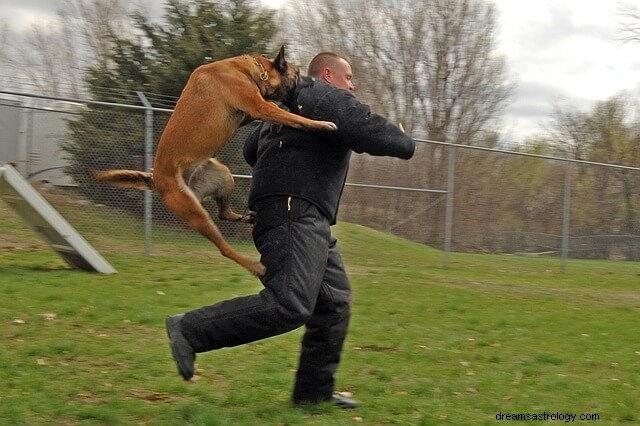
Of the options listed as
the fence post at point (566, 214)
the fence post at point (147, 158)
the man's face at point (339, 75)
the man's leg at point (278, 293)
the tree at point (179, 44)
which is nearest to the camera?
the man's leg at point (278, 293)

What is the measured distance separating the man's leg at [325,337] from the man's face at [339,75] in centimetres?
84

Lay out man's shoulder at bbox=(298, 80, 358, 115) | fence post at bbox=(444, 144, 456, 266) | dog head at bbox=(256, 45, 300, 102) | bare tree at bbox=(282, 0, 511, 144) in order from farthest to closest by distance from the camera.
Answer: bare tree at bbox=(282, 0, 511, 144) → fence post at bbox=(444, 144, 456, 266) → dog head at bbox=(256, 45, 300, 102) → man's shoulder at bbox=(298, 80, 358, 115)

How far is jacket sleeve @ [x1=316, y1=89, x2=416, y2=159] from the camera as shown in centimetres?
370

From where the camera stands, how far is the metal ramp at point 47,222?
8281 millimetres

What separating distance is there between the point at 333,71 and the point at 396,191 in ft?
31.6

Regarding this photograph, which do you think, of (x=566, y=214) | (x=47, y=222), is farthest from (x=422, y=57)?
(x=47, y=222)

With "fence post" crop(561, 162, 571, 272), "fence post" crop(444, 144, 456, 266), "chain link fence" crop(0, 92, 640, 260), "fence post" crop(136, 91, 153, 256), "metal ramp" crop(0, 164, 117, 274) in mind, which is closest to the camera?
"metal ramp" crop(0, 164, 117, 274)

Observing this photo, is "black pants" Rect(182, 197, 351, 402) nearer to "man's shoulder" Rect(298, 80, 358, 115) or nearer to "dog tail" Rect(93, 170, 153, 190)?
"man's shoulder" Rect(298, 80, 358, 115)

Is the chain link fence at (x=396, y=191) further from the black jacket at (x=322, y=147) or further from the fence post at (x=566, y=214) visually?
the black jacket at (x=322, y=147)

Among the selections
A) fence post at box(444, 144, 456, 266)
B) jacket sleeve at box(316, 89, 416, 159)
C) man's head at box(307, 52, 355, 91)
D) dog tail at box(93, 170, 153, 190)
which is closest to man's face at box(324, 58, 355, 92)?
man's head at box(307, 52, 355, 91)

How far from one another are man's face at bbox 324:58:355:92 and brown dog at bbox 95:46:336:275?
21 centimetres

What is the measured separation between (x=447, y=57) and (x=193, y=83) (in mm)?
21152

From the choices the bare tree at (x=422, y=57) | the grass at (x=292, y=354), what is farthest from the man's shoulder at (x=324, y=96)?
the bare tree at (x=422, y=57)

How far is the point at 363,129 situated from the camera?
3.69m
